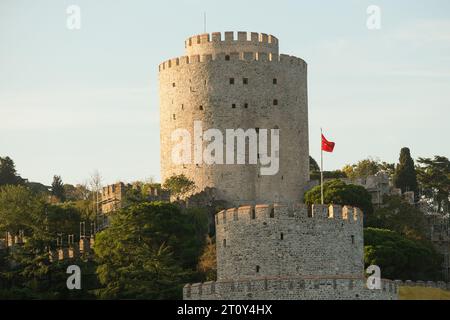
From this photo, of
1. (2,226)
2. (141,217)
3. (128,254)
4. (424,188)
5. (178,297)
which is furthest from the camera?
(424,188)

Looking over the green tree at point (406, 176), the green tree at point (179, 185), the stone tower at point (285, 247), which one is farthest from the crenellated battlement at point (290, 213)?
the green tree at point (406, 176)

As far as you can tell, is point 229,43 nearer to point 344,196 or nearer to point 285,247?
point 344,196

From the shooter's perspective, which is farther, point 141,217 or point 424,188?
point 424,188

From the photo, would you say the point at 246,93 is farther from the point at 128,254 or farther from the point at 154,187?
the point at 128,254

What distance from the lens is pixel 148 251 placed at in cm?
8288

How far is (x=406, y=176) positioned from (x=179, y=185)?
59.9 feet

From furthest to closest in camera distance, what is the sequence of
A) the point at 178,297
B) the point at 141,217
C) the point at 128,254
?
the point at 141,217, the point at 128,254, the point at 178,297

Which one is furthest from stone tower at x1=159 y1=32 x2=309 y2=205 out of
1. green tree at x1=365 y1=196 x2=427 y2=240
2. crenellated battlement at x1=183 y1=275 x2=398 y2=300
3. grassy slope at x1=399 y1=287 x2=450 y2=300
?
crenellated battlement at x1=183 y1=275 x2=398 y2=300

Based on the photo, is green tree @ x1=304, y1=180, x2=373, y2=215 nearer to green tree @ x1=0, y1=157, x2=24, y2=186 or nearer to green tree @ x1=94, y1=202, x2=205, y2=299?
green tree @ x1=94, y1=202, x2=205, y2=299

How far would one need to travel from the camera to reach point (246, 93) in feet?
341

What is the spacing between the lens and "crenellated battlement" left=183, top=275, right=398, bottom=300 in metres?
68.4

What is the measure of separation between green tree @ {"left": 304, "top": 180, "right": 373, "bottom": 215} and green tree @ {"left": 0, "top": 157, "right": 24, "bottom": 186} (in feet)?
97.2
